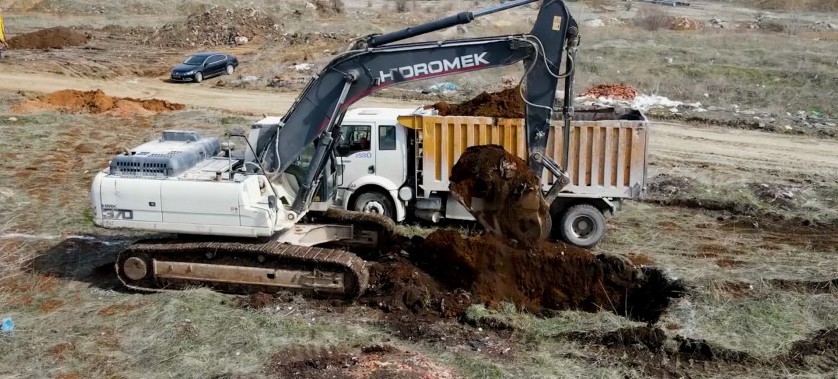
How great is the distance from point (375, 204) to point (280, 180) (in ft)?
9.92

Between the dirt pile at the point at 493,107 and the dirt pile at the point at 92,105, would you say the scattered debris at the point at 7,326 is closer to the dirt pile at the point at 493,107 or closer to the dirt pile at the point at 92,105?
the dirt pile at the point at 493,107

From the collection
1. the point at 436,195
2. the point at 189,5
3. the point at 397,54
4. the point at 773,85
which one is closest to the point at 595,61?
the point at 773,85

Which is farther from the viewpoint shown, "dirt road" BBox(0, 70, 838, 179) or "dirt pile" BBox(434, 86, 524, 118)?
"dirt road" BBox(0, 70, 838, 179)

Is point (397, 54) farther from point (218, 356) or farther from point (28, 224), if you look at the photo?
point (28, 224)

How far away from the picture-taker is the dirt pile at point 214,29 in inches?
1599

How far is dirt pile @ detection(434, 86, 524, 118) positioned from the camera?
14.0m

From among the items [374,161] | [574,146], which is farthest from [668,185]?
[374,161]

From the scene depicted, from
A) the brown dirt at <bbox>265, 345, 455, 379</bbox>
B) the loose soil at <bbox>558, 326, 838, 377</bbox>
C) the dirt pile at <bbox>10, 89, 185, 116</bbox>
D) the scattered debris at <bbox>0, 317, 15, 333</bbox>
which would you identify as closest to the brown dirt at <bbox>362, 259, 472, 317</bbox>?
the brown dirt at <bbox>265, 345, 455, 379</bbox>

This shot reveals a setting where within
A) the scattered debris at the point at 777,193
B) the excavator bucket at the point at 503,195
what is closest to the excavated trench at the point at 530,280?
the excavator bucket at the point at 503,195

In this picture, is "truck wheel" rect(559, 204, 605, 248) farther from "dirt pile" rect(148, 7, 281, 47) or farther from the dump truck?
"dirt pile" rect(148, 7, 281, 47)

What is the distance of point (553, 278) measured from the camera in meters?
11.5

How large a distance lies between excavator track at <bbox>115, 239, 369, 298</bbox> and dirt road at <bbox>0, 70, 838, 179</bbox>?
453 inches

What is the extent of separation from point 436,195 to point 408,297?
382cm

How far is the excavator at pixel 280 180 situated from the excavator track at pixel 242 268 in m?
0.01
